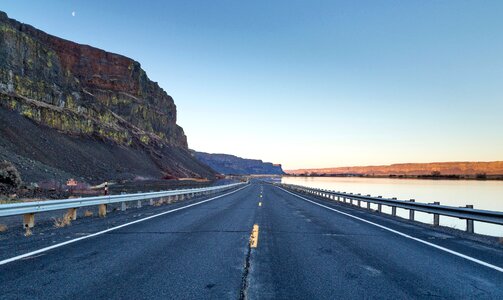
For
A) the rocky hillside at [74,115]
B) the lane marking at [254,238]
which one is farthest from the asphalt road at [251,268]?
the rocky hillside at [74,115]

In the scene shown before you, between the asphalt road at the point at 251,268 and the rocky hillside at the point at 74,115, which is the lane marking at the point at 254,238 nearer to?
the asphalt road at the point at 251,268

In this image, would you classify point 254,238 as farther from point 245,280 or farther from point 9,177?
point 9,177

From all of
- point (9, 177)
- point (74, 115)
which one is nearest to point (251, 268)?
point (9, 177)

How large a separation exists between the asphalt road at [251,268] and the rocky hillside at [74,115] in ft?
111

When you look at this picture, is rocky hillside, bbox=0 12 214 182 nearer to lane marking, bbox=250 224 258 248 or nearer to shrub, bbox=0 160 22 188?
shrub, bbox=0 160 22 188

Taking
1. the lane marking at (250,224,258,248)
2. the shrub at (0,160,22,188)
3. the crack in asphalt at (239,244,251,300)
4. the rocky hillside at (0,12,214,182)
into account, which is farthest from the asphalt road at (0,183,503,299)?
the rocky hillside at (0,12,214,182)

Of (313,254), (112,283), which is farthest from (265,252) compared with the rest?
(112,283)

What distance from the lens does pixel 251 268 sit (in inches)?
219

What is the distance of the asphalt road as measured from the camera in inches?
176

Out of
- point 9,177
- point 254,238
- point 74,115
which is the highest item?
point 74,115

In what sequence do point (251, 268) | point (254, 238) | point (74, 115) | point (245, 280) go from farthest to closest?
point (74, 115) < point (254, 238) < point (251, 268) < point (245, 280)

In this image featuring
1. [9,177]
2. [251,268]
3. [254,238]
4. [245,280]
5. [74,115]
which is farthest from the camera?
[74,115]

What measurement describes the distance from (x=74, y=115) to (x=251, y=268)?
78.8 metres

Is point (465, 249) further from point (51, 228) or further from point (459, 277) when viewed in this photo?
point (51, 228)
